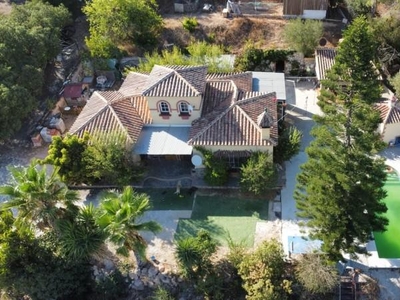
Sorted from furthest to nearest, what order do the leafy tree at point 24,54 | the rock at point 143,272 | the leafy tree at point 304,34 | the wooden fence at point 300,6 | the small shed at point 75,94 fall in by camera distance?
the wooden fence at point 300,6, the leafy tree at point 304,34, the small shed at point 75,94, the leafy tree at point 24,54, the rock at point 143,272

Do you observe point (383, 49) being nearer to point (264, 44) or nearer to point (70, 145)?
point (264, 44)

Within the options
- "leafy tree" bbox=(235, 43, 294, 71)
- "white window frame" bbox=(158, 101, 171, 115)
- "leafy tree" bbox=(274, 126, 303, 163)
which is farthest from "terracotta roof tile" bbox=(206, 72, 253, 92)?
"leafy tree" bbox=(274, 126, 303, 163)

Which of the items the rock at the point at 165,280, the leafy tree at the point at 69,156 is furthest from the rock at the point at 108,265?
the leafy tree at the point at 69,156

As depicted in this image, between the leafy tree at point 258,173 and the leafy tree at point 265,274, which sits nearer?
the leafy tree at point 265,274

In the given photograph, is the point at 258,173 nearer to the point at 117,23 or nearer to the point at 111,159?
the point at 111,159

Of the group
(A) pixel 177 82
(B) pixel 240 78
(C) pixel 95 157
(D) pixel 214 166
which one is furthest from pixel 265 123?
(C) pixel 95 157

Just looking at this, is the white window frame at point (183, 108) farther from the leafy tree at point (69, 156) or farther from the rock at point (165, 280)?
the rock at point (165, 280)

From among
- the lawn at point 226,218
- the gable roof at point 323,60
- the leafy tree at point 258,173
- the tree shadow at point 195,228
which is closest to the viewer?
the lawn at point 226,218

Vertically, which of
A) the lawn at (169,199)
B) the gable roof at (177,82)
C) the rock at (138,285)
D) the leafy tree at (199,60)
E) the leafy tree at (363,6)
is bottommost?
the rock at (138,285)
